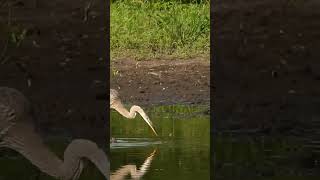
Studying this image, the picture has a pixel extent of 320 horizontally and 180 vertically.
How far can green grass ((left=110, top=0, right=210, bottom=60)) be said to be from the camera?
1559 centimetres

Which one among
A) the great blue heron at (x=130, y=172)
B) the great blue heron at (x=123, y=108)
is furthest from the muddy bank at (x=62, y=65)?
the great blue heron at (x=130, y=172)

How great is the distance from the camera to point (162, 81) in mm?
14375

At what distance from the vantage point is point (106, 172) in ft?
27.1

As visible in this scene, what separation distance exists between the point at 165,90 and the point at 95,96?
2.59ft

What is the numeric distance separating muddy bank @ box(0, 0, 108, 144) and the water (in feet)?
1.13

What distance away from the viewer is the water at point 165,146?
9789 mm
